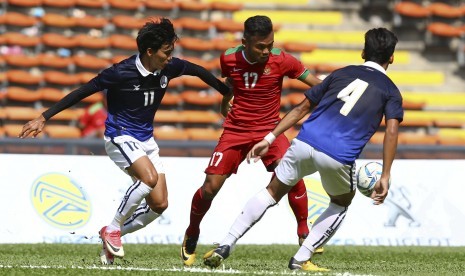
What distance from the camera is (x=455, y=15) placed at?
2003cm

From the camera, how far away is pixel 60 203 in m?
12.2

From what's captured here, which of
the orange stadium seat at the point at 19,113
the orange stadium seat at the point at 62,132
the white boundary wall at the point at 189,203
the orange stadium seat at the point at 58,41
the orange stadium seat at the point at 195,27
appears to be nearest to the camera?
the white boundary wall at the point at 189,203

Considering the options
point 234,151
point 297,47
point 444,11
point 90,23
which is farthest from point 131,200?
point 444,11

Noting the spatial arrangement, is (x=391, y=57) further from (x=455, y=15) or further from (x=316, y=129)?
(x=455, y=15)

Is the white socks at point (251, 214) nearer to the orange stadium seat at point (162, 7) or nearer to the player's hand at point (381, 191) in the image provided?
the player's hand at point (381, 191)

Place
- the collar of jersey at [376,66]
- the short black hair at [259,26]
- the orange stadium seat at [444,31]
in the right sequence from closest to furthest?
the collar of jersey at [376,66]
the short black hair at [259,26]
the orange stadium seat at [444,31]

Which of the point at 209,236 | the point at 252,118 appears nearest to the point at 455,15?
the point at 209,236

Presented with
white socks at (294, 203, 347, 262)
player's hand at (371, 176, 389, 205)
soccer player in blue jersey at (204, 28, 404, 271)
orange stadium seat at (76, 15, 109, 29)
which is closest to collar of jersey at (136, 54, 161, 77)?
soccer player in blue jersey at (204, 28, 404, 271)

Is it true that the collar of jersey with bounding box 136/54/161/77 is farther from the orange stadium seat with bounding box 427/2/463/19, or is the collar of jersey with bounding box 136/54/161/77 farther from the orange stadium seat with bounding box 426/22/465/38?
the orange stadium seat with bounding box 427/2/463/19

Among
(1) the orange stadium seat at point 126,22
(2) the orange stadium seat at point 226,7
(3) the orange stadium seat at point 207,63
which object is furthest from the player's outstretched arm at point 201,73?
(2) the orange stadium seat at point 226,7

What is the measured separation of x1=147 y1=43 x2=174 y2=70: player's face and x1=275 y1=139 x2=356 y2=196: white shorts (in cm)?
144

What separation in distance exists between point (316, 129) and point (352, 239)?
15.4 ft

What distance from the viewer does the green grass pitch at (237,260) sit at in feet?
27.0

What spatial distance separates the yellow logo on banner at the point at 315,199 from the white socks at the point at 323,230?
4086mm
